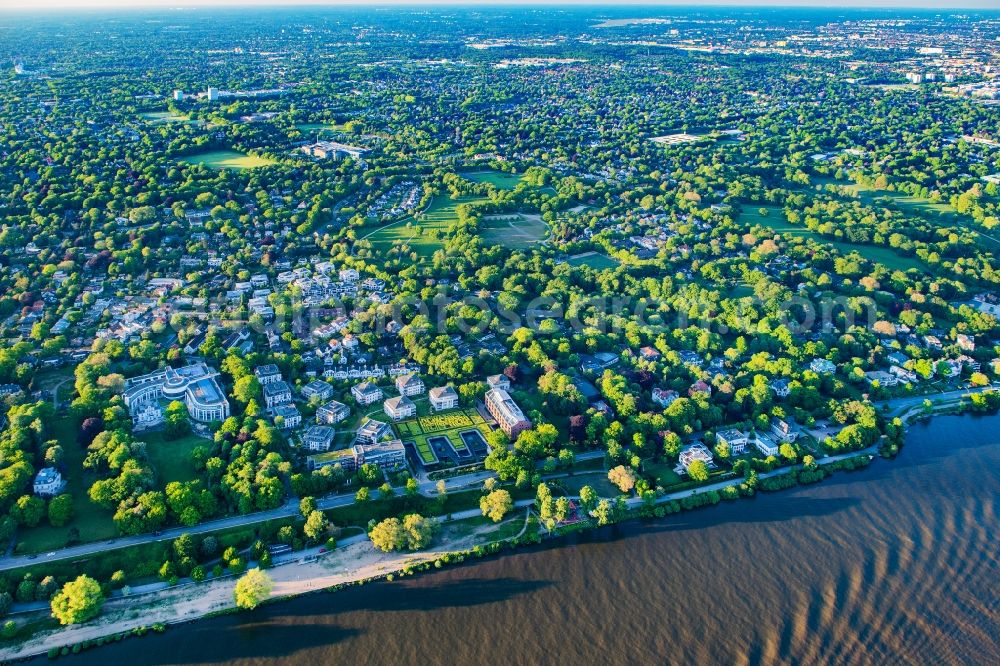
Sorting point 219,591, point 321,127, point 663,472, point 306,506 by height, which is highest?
point 321,127

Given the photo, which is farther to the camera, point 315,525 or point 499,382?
point 499,382

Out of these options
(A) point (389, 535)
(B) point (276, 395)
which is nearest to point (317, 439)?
(B) point (276, 395)

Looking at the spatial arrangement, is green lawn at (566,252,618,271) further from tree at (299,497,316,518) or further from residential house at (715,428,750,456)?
tree at (299,497,316,518)

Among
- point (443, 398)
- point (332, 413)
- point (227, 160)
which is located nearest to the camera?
point (332, 413)

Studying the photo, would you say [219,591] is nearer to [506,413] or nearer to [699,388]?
[506,413]

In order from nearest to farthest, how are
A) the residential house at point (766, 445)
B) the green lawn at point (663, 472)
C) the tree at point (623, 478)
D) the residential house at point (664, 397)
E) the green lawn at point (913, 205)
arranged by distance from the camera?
the tree at point (623, 478)
the green lawn at point (663, 472)
the residential house at point (766, 445)
the residential house at point (664, 397)
the green lawn at point (913, 205)

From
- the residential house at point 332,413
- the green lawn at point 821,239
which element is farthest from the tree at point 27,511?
the green lawn at point 821,239

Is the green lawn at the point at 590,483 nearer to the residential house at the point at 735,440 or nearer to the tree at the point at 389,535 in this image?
the residential house at the point at 735,440

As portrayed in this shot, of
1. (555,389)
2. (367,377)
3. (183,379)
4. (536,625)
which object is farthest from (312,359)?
(536,625)
